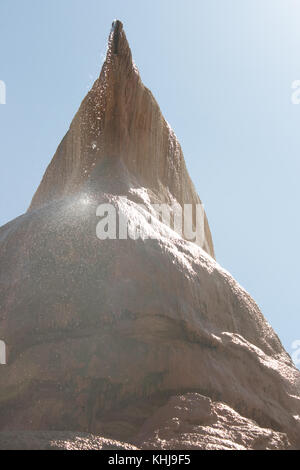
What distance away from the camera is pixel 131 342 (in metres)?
3.39

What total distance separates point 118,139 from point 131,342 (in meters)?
2.36

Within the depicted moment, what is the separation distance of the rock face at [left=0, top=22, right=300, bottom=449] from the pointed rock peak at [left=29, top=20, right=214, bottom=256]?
Answer: 705 millimetres

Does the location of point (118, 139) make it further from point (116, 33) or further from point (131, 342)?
point (131, 342)

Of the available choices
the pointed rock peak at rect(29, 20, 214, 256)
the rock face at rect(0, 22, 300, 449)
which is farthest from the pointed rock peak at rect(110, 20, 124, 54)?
the rock face at rect(0, 22, 300, 449)

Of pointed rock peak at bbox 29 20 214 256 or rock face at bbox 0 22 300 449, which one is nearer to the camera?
rock face at bbox 0 22 300 449

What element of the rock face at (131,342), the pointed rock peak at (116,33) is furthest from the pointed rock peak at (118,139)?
the rock face at (131,342)

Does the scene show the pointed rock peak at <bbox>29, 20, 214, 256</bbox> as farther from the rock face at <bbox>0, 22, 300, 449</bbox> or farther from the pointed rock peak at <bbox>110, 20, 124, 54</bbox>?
the rock face at <bbox>0, 22, 300, 449</bbox>

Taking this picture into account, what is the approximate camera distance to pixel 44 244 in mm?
3691

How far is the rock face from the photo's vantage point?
3092 mm

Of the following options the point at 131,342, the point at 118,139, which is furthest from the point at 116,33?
the point at 131,342

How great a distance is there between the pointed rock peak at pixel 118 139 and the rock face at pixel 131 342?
2.31ft

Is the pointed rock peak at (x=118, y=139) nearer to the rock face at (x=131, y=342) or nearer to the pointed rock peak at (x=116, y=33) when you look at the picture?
the pointed rock peak at (x=116, y=33)

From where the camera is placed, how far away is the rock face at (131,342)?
3092 millimetres

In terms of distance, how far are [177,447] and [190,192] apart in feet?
13.2
